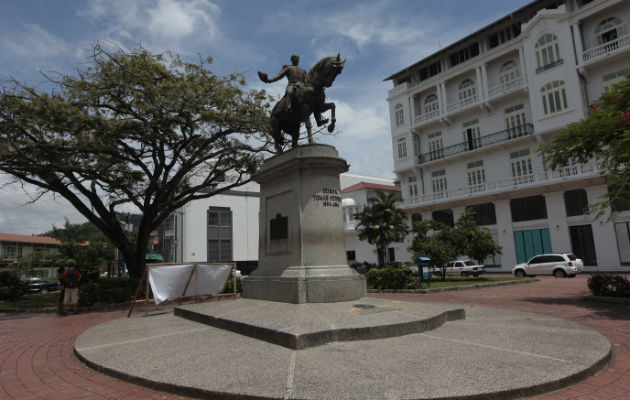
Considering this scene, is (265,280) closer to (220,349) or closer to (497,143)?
(220,349)

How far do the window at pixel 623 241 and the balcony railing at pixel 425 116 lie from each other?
1722 centimetres

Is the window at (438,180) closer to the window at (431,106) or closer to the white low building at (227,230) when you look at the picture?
the window at (431,106)

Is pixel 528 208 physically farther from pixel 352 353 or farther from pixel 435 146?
pixel 352 353

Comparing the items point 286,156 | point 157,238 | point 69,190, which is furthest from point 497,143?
point 157,238

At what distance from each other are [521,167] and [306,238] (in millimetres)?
27645

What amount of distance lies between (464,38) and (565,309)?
2993cm

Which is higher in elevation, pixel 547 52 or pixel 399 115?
pixel 547 52

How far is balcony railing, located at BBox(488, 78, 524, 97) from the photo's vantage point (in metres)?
30.3

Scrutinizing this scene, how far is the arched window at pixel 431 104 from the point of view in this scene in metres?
36.7

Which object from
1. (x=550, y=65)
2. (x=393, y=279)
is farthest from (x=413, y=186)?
(x=393, y=279)

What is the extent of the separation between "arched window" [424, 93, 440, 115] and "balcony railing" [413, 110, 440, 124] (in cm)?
15

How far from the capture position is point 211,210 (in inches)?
1665

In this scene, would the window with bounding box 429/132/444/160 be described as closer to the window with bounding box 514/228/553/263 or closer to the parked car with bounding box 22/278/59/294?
the window with bounding box 514/228/553/263

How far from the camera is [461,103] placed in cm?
3441
